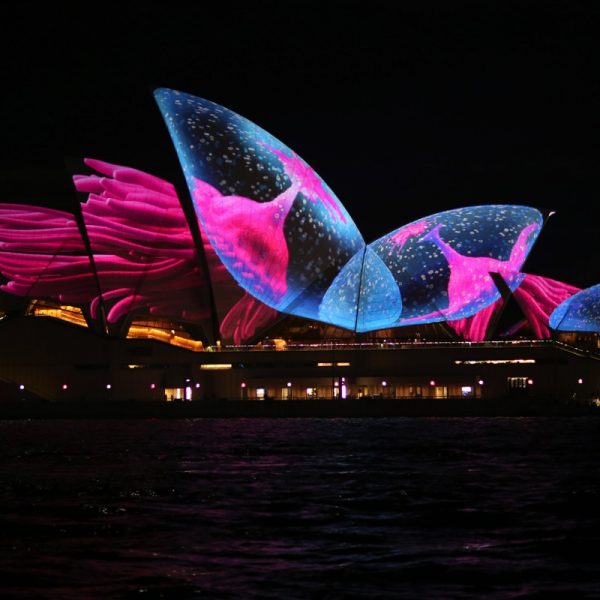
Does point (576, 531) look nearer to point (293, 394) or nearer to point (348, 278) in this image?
point (348, 278)

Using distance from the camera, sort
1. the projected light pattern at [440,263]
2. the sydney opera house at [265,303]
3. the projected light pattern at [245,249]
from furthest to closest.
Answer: the projected light pattern at [440,263], the sydney opera house at [265,303], the projected light pattern at [245,249]

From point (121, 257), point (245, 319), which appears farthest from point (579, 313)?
point (121, 257)

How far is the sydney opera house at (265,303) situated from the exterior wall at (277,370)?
0.28ft

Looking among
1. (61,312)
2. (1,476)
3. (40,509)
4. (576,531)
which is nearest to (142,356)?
(61,312)

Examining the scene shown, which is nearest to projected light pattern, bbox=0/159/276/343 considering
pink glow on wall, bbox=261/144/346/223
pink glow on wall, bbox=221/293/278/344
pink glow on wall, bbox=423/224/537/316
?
pink glow on wall, bbox=221/293/278/344

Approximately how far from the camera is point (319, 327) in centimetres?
6919

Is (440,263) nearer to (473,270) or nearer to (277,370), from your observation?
(473,270)

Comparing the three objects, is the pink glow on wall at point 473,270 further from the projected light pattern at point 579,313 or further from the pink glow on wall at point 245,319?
the pink glow on wall at point 245,319

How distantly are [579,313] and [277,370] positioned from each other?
19.0m

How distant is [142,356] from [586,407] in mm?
25541

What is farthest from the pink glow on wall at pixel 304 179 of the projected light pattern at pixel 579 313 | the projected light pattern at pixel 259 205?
the projected light pattern at pixel 579 313

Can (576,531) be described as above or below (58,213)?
below

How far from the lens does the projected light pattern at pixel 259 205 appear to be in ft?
187

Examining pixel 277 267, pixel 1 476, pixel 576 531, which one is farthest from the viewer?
pixel 277 267
